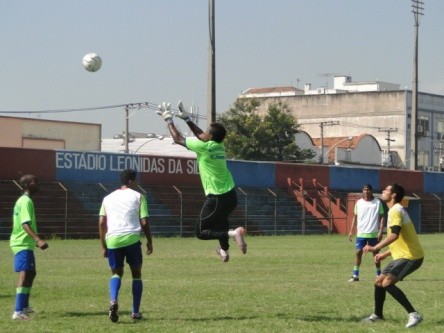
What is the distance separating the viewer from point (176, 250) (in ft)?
121

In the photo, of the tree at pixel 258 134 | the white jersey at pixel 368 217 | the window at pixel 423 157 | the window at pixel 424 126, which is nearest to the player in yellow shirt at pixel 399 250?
the white jersey at pixel 368 217

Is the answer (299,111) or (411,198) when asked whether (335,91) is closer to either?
(299,111)

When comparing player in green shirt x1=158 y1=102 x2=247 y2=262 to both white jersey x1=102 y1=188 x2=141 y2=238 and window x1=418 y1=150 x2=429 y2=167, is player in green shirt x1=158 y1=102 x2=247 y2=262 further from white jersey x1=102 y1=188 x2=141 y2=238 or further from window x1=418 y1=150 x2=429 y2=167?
window x1=418 y1=150 x2=429 y2=167

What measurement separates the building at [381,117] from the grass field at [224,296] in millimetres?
75578

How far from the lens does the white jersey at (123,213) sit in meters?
14.5

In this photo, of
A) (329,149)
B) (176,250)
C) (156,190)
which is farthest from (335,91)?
(176,250)

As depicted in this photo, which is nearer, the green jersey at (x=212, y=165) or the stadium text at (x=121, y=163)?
the green jersey at (x=212, y=165)

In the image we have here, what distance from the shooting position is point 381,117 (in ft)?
352

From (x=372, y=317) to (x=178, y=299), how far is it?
435 centimetres

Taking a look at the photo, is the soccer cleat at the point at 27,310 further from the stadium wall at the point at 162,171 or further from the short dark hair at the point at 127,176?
the stadium wall at the point at 162,171

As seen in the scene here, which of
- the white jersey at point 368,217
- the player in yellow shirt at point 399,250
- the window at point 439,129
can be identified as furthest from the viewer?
the window at point 439,129

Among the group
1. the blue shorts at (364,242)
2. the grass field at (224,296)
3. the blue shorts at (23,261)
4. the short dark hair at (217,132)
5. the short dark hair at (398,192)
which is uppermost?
the short dark hair at (217,132)

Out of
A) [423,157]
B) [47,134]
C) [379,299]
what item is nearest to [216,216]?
[379,299]

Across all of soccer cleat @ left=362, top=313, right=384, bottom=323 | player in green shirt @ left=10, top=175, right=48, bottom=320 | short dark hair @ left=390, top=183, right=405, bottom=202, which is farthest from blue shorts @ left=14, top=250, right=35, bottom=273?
short dark hair @ left=390, top=183, right=405, bottom=202
